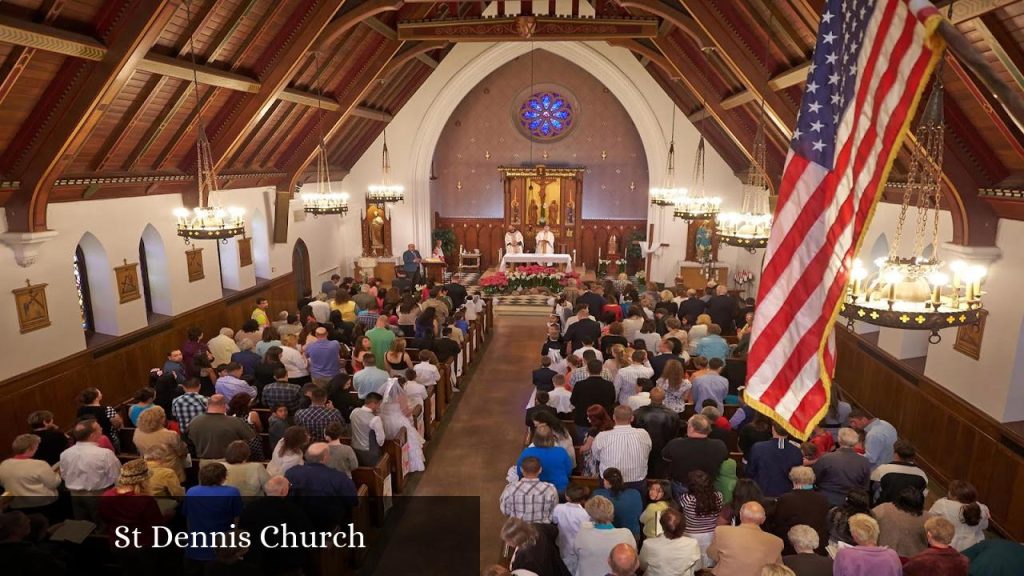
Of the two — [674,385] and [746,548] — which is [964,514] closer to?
[746,548]

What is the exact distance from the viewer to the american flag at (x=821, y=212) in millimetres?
3305

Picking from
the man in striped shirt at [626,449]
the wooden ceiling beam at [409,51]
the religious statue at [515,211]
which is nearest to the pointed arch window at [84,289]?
the wooden ceiling beam at [409,51]

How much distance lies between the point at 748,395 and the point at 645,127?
17.8 metres

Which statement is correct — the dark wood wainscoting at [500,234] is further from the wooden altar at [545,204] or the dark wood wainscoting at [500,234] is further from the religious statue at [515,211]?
the religious statue at [515,211]

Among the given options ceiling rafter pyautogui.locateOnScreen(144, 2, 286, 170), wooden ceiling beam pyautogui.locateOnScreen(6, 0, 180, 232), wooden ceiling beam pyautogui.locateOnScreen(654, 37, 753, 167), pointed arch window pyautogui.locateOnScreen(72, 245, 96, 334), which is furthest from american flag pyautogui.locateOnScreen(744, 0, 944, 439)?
pointed arch window pyautogui.locateOnScreen(72, 245, 96, 334)

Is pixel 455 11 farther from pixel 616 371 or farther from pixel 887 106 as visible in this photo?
pixel 887 106

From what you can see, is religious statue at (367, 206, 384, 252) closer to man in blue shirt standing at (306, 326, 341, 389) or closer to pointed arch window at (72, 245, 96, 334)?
pointed arch window at (72, 245, 96, 334)

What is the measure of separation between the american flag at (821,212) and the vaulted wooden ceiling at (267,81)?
688 mm

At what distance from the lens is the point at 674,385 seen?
784 centimetres

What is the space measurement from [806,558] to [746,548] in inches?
17.4

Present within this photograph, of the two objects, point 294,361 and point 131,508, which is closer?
point 131,508

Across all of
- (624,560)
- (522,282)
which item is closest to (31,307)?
(624,560)

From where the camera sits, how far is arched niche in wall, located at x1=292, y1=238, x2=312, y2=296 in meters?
19.0

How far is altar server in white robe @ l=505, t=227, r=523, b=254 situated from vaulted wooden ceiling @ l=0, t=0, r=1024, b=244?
24.7 feet
